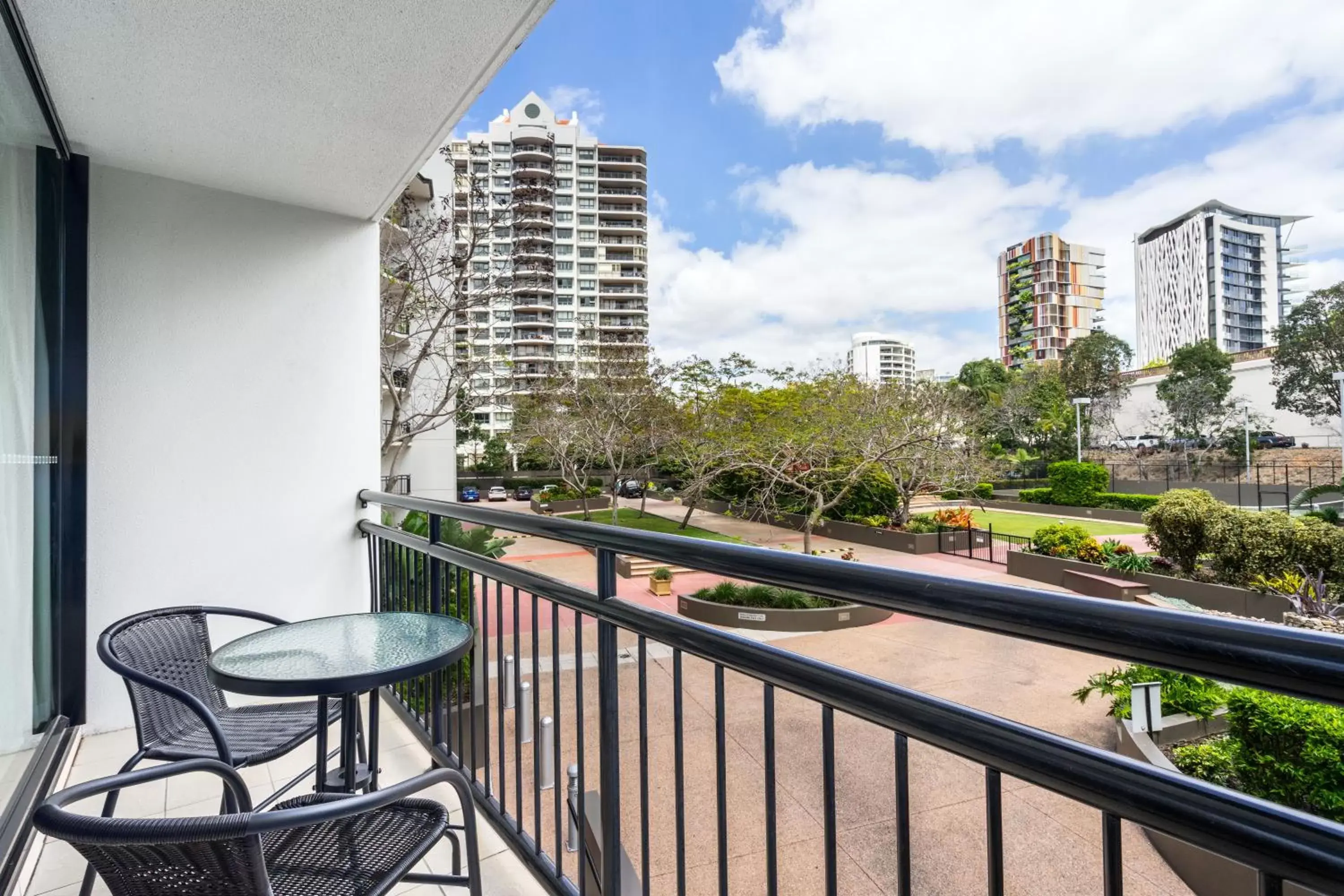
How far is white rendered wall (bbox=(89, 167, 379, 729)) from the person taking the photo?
Result: 2662 mm

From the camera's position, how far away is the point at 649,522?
16.3m

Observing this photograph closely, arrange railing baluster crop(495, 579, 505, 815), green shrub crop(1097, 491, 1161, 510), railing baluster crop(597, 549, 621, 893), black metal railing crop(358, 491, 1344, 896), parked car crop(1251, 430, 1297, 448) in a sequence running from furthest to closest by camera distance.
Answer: parked car crop(1251, 430, 1297, 448) < green shrub crop(1097, 491, 1161, 510) < railing baluster crop(495, 579, 505, 815) < railing baluster crop(597, 549, 621, 893) < black metal railing crop(358, 491, 1344, 896)

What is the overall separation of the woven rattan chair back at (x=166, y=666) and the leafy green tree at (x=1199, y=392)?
3454 cm

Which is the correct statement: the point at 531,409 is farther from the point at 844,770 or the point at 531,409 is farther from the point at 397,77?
the point at 397,77

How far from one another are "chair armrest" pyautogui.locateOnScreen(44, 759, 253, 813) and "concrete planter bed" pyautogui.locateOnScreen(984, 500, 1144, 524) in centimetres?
1766

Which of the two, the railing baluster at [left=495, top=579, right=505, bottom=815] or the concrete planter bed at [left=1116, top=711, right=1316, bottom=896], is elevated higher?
the railing baluster at [left=495, top=579, right=505, bottom=815]

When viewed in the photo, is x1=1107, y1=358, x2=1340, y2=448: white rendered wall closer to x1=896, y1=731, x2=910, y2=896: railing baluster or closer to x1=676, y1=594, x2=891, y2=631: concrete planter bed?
x1=676, y1=594, x2=891, y2=631: concrete planter bed

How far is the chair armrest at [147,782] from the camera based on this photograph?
879 millimetres

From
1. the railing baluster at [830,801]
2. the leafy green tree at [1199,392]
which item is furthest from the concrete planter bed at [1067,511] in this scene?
the railing baluster at [830,801]

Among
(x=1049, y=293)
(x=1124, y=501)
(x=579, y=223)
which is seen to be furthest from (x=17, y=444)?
(x=1049, y=293)

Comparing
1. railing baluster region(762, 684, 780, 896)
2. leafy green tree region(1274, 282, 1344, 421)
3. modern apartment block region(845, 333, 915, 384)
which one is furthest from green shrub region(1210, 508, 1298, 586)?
modern apartment block region(845, 333, 915, 384)

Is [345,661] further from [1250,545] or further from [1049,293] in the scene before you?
[1049,293]

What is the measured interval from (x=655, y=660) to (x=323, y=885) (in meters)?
5.63

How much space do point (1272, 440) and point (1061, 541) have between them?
25676 mm
